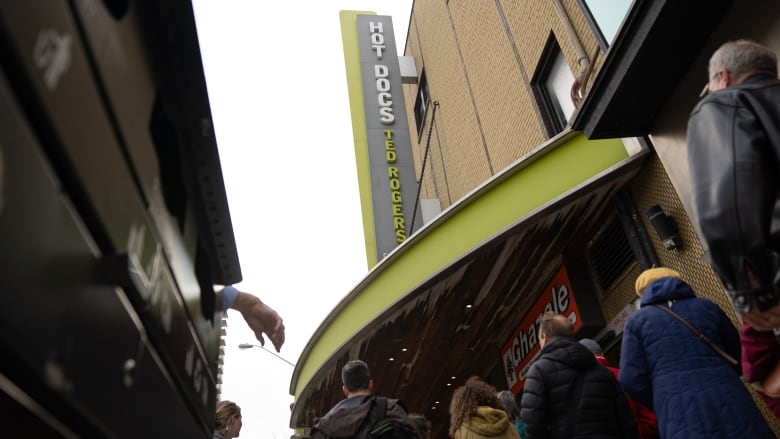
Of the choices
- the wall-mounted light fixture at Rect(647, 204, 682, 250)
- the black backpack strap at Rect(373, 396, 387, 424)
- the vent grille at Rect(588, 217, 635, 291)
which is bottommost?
the black backpack strap at Rect(373, 396, 387, 424)

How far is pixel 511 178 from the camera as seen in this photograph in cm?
539

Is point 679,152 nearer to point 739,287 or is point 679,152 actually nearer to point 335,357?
point 739,287

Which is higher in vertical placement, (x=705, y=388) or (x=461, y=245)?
(x=461, y=245)

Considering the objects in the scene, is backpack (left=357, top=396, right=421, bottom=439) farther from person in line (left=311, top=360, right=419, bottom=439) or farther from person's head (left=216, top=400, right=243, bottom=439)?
person's head (left=216, top=400, right=243, bottom=439)

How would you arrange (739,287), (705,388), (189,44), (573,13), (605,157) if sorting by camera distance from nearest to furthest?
(189,44) → (739,287) → (705,388) → (605,157) → (573,13)

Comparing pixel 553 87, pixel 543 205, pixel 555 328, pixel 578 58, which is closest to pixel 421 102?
pixel 553 87

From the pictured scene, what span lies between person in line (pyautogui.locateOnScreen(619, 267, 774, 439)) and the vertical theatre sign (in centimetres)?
718

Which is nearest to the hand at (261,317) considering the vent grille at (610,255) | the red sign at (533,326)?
the vent grille at (610,255)

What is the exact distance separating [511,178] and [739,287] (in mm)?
3990

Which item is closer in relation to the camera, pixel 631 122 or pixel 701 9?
pixel 701 9

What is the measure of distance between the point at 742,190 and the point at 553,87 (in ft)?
21.5

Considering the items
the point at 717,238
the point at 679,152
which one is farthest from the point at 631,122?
the point at 717,238

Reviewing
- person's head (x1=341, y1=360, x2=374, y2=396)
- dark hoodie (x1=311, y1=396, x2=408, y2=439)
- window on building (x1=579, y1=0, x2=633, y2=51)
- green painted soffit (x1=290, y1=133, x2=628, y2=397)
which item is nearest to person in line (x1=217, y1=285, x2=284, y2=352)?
dark hoodie (x1=311, y1=396, x2=408, y2=439)

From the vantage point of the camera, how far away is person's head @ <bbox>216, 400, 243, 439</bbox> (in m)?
3.83
